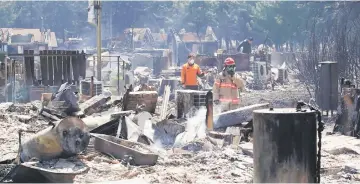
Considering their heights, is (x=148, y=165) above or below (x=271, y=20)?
below

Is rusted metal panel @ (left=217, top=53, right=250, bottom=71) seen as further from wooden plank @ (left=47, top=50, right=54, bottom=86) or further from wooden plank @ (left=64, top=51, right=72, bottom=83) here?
wooden plank @ (left=47, top=50, right=54, bottom=86)

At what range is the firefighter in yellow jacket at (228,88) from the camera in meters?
12.6

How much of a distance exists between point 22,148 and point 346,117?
23.1 ft

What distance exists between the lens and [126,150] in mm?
8656

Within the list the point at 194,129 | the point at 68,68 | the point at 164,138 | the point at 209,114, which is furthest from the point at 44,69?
the point at 194,129

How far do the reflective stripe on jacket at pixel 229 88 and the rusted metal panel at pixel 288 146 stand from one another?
630cm

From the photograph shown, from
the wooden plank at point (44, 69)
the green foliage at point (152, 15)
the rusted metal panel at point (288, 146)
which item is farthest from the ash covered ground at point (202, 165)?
the green foliage at point (152, 15)

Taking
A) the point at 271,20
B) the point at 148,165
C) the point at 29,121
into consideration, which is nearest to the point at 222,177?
the point at 148,165

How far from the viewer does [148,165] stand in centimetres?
847

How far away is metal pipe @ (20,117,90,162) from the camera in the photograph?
26.8 ft

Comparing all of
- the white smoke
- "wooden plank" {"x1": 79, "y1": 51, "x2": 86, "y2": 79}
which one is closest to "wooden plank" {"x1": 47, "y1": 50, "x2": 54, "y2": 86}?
"wooden plank" {"x1": 79, "y1": 51, "x2": 86, "y2": 79}

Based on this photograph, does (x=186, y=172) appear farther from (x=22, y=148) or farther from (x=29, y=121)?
(x=29, y=121)

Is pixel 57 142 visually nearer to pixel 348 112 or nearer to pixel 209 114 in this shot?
pixel 209 114

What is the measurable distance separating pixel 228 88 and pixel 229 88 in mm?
23
